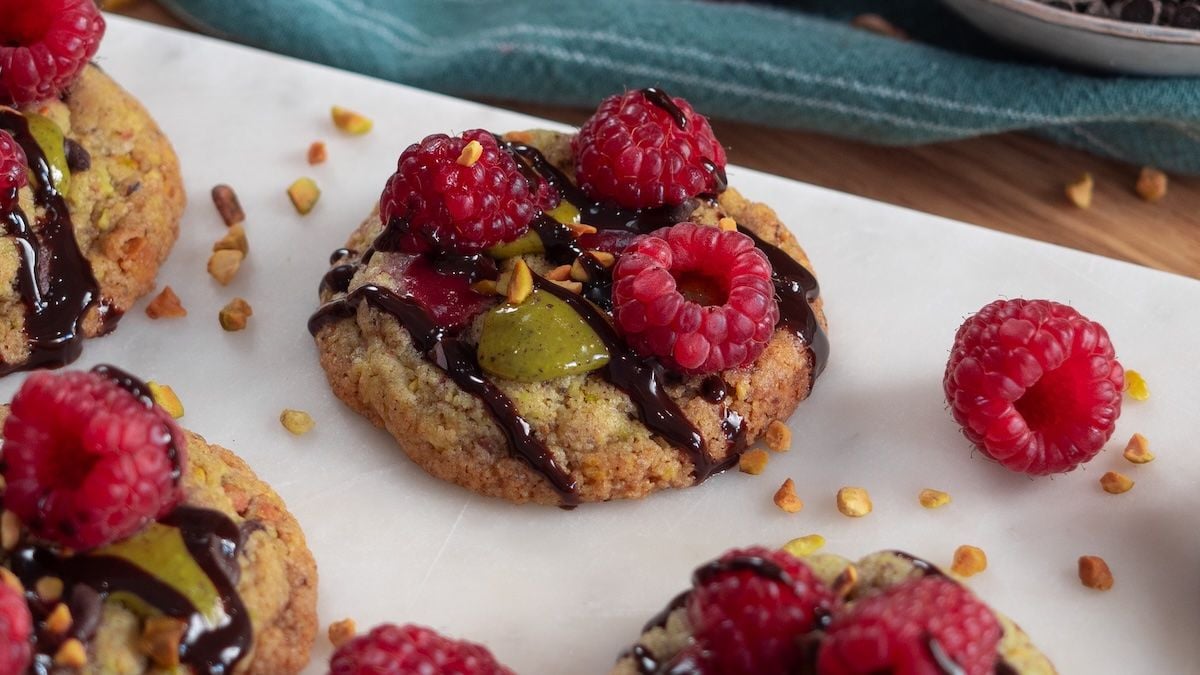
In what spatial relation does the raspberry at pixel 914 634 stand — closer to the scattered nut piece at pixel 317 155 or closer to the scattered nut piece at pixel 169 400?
the scattered nut piece at pixel 169 400

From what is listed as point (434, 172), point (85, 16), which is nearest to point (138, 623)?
point (434, 172)

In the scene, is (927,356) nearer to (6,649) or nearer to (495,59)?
(495,59)

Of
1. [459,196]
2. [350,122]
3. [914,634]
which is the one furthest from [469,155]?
[914,634]

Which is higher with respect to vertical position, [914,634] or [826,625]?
[914,634]

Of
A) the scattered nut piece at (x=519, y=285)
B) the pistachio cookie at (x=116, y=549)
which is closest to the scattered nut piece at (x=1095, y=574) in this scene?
the scattered nut piece at (x=519, y=285)

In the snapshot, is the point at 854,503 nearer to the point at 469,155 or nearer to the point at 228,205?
the point at 469,155

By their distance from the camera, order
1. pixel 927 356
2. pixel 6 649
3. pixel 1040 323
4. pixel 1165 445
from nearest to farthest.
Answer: pixel 6 649, pixel 1040 323, pixel 1165 445, pixel 927 356

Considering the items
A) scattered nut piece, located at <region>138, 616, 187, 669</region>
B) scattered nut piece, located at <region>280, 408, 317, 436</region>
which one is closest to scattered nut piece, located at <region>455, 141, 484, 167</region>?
scattered nut piece, located at <region>280, 408, 317, 436</region>
